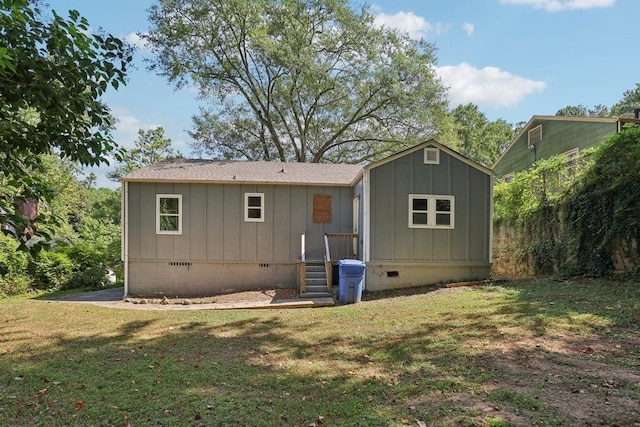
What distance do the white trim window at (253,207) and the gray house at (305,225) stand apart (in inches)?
1.2

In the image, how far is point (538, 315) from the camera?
19.3 feet

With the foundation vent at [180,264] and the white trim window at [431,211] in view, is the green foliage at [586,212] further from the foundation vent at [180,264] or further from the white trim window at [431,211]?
the foundation vent at [180,264]

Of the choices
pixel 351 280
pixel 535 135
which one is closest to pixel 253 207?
pixel 351 280

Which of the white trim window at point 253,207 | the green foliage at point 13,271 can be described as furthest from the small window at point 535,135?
the green foliage at point 13,271

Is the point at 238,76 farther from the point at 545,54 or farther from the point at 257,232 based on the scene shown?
the point at 545,54

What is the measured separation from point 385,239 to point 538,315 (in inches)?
198

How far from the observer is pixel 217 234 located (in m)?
11.8

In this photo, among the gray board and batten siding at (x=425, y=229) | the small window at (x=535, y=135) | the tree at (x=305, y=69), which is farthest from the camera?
the tree at (x=305, y=69)

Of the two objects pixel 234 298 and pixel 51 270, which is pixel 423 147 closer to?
pixel 234 298

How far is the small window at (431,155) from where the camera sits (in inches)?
427

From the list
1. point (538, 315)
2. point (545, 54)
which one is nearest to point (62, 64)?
point (538, 315)

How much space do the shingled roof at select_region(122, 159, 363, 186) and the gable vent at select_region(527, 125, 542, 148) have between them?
9940 millimetres

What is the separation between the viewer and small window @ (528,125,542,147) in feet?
59.7

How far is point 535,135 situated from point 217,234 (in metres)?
15.6
